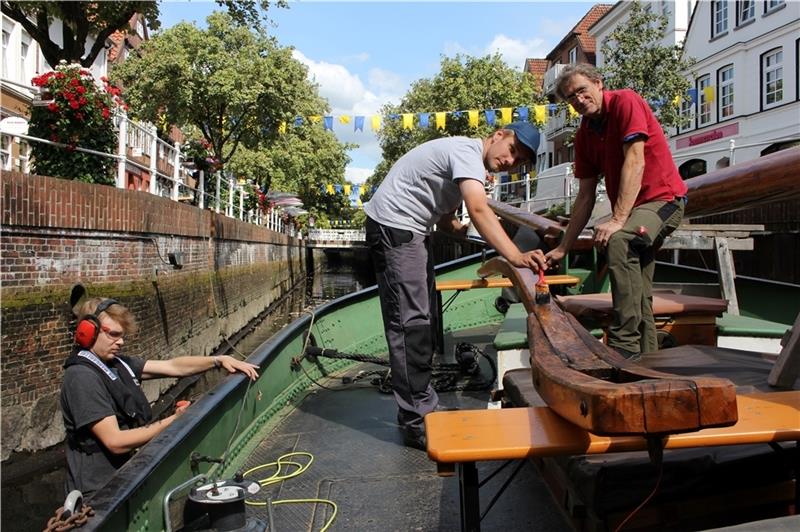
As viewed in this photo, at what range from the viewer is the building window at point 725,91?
22.0 meters

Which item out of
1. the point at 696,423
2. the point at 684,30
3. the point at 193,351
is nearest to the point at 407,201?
the point at 696,423

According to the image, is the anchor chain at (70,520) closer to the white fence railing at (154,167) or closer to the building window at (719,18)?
the white fence railing at (154,167)

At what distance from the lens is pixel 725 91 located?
22.3 meters

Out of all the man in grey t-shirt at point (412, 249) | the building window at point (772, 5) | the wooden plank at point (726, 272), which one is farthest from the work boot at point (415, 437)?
the building window at point (772, 5)

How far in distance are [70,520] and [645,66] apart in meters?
16.6

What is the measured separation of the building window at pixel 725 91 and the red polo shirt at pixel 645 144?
21848 millimetres

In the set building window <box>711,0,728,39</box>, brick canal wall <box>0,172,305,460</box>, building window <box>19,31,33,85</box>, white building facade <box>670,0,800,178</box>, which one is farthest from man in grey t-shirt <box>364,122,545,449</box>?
Answer: building window <box>711,0,728,39</box>

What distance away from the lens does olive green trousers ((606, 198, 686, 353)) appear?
2.62 metres

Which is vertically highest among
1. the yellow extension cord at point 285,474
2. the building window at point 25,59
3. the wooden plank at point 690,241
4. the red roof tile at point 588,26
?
the red roof tile at point 588,26

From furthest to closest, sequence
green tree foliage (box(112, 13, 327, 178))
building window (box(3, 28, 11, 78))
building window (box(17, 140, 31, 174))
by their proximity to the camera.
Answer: green tree foliage (box(112, 13, 327, 178)) → building window (box(3, 28, 11, 78)) → building window (box(17, 140, 31, 174))

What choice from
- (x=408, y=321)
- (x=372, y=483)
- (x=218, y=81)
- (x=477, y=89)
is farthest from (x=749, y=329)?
(x=477, y=89)

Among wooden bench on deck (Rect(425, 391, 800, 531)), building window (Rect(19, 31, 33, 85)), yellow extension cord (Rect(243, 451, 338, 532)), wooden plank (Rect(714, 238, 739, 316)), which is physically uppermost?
building window (Rect(19, 31, 33, 85))

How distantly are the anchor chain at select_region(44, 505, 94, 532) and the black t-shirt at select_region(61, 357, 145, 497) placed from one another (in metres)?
0.90

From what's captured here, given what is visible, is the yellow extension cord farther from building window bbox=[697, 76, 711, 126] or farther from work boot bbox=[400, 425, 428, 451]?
building window bbox=[697, 76, 711, 126]
